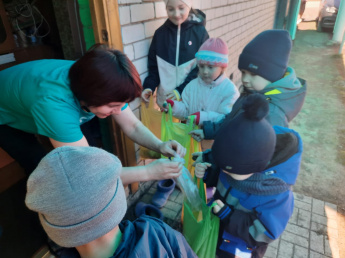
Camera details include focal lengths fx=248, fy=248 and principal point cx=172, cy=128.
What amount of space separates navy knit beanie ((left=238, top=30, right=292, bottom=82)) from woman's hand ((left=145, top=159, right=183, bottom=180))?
3.23 ft

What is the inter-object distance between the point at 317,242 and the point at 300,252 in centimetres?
24

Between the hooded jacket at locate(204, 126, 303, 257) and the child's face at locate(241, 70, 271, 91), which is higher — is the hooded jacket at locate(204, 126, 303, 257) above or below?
below

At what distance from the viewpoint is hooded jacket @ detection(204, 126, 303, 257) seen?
1.45m

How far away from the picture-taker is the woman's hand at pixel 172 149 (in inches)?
73.7

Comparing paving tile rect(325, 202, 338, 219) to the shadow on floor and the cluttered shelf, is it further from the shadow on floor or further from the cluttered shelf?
the cluttered shelf

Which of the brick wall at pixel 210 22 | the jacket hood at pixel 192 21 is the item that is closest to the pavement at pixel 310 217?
the brick wall at pixel 210 22

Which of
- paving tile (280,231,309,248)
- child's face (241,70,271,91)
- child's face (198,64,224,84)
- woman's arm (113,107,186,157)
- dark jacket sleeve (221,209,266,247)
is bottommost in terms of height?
paving tile (280,231,309,248)

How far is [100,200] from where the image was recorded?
863 mm

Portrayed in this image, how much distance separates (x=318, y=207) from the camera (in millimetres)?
2891

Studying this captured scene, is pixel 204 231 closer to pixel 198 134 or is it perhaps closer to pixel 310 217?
pixel 198 134

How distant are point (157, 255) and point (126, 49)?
1888mm

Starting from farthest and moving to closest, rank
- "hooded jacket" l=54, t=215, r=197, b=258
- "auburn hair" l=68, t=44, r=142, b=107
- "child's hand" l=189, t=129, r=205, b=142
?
1. "child's hand" l=189, t=129, r=205, b=142
2. "auburn hair" l=68, t=44, r=142, b=107
3. "hooded jacket" l=54, t=215, r=197, b=258

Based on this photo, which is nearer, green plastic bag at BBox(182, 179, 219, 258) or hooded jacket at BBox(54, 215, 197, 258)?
hooded jacket at BBox(54, 215, 197, 258)

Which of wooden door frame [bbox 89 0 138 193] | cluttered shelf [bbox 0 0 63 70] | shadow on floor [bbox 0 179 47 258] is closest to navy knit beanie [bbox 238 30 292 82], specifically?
wooden door frame [bbox 89 0 138 193]
